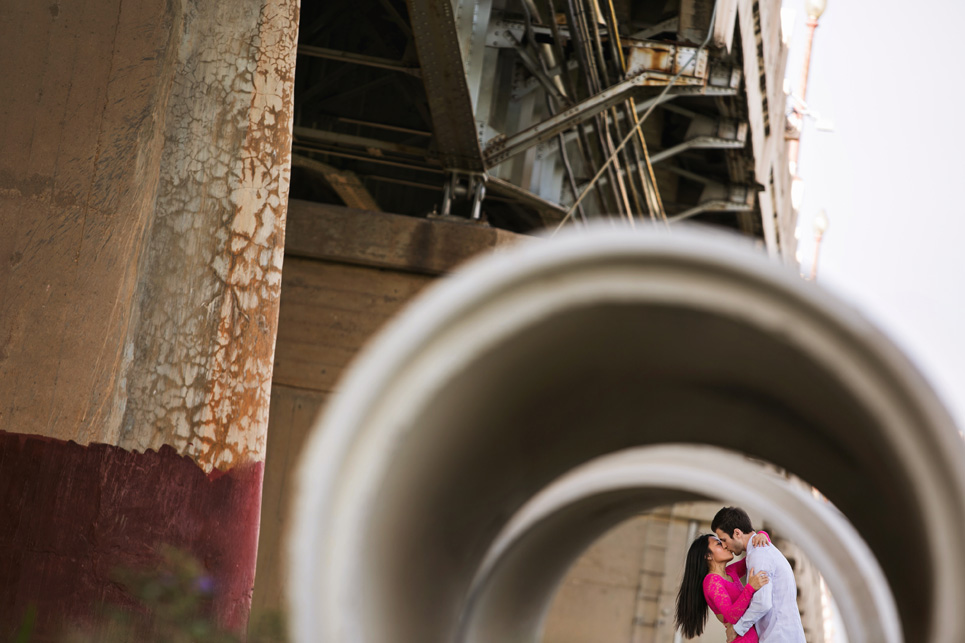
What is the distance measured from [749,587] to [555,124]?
4.78 m

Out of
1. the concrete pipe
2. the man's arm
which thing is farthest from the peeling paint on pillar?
the man's arm

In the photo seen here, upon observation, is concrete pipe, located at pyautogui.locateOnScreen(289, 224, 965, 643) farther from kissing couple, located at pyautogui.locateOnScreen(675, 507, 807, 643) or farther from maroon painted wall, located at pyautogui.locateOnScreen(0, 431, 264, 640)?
kissing couple, located at pyautogui.locateOnScreen(675, 507, 807, 643)

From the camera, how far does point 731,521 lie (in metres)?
5.41

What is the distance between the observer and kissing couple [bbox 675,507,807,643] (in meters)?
4.94

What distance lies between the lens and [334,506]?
5.73ft

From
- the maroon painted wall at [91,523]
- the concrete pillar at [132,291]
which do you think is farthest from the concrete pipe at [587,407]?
the concrete pillar at [132,291]

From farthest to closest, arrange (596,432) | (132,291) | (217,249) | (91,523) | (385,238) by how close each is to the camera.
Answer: (385,238) → (217,249) → (132,291) → (91,523) → (596,432)

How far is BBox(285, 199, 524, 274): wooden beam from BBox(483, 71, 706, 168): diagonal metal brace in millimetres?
706

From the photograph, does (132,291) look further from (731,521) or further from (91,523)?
(731,521)

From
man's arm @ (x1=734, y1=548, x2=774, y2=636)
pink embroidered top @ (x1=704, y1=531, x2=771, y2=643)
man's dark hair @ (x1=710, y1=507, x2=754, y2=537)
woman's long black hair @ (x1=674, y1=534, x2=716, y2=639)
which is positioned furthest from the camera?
woman's long black hair @ (x1=674, y1=534, x2=716, y2=639)

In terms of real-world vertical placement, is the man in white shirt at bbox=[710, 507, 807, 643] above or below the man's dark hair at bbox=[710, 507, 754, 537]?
Answer: below

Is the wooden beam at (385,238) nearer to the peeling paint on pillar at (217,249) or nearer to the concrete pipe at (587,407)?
the peeling paint on pillar at (217,249)

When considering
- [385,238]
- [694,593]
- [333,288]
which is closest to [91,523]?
[694,593]

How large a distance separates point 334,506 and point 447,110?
6.41 metres
